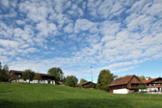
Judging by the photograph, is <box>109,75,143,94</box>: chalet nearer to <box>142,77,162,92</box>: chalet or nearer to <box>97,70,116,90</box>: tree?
<box>97,70,116,90</box>: tree

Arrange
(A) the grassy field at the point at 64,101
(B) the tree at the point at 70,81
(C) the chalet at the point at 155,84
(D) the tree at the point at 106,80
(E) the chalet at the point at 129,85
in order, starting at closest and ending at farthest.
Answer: (A) the grassy field at the point at 64,101
(E) the chalet at the point at 129,85
(C) the chalet at the point at 155,84
(D) the tree at the point at 106,80
(B) the tree at the point at 70,81

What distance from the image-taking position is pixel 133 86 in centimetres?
6431

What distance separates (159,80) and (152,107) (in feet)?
207

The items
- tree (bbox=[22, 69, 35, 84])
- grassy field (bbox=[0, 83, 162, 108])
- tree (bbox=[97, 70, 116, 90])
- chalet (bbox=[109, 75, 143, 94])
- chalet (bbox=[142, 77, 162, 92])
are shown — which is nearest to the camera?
grassy field (bbox=[0, 83, 162, 108])

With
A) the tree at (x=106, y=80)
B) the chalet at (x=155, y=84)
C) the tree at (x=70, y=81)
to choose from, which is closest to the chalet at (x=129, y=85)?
the tree at (x=106, y=80)

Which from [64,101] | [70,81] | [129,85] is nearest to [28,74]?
[70,81]

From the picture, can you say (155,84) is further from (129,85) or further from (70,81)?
(70,81)

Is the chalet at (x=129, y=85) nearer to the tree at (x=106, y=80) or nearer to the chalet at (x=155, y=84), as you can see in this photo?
the tree at (x=106, y=80)

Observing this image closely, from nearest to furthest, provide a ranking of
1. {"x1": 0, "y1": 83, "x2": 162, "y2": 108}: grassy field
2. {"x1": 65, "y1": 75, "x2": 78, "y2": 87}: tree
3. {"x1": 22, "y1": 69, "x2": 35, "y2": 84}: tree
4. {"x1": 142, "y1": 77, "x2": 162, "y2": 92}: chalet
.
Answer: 1. {"x1": 0, "y1": 83, "x2": 162, "y2": 108}: grassy field
2. {"x1": 22, "y1": 69, "x2": 35, "y2": 84}: tree
3. {"x1": 142, "y1": 77, "x2": 162, "y2": 92}: chalet
4. {"x1": 65, "y1": 75, "x2": 78, "y2": 87}: tree

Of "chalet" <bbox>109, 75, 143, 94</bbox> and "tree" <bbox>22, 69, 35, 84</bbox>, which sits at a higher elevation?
"tree" <bbox>22, 69, 35, 84</bbox>

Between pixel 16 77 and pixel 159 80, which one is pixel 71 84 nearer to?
pixel 16 77

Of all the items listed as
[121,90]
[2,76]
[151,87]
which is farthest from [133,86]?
[2,76]

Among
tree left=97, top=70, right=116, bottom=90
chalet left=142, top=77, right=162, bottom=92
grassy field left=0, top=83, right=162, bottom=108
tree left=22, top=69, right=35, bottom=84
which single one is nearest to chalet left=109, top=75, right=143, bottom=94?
tree left=97, top=70, right=116, bottom=90

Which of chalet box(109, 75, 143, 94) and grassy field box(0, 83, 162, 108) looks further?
chalet box(109, 75, 143, 94)
